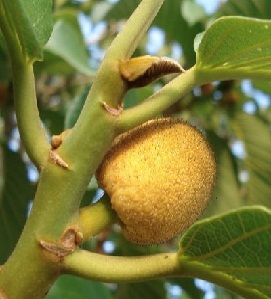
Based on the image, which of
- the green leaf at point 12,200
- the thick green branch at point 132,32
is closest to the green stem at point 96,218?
the thick green branch at point 132,32

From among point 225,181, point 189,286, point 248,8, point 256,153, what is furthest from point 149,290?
point 248,8

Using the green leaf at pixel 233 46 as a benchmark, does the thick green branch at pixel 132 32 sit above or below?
above

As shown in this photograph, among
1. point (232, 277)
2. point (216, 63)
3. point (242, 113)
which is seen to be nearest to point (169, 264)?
point (232, 277)


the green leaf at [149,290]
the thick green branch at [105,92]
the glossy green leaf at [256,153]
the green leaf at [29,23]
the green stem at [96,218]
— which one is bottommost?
the glossy green leaf at [256,153]

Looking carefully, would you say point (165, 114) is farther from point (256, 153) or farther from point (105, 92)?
point (105, 92)

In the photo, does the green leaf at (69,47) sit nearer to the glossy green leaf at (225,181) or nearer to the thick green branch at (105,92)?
the glossy green leaf at (225,181)

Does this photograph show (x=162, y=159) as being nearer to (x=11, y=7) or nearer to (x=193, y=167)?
(x=193, y=167)

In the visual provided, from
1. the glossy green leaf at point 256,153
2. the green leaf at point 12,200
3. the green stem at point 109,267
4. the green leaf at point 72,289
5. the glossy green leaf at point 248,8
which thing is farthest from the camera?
the glossy green leaf at point 256,153
